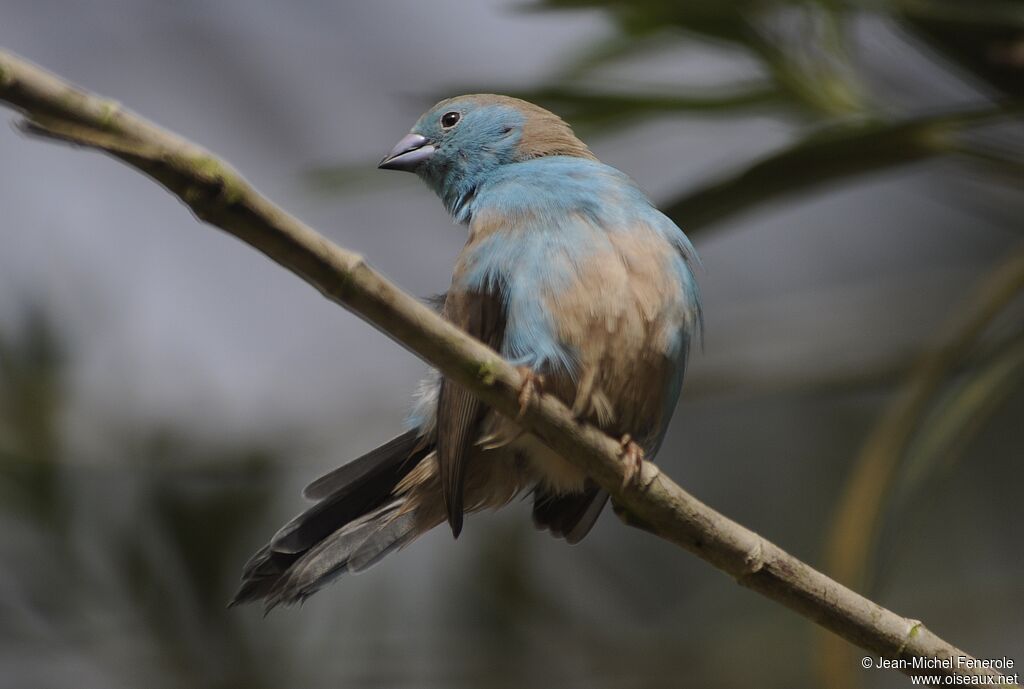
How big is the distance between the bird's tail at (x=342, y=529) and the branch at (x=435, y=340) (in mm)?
799

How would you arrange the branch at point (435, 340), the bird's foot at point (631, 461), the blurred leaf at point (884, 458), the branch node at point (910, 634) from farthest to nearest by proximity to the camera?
the blurred leaf at point (884, 458) → the bird's foot at point (631, 461) → the branch node at point (910, 634) → the branch at point (435, 340)

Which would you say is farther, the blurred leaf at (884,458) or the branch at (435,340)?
the blurred leaf at (884,458)

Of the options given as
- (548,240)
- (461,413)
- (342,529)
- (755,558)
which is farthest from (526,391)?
(342,529)

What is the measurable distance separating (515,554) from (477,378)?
10.7 ft

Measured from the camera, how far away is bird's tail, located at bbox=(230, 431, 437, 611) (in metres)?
2.92

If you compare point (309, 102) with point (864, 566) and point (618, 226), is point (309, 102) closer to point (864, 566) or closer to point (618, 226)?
point (618, 226)

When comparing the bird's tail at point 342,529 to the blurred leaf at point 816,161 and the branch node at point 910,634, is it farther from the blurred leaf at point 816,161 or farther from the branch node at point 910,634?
the branch node at point 910,634

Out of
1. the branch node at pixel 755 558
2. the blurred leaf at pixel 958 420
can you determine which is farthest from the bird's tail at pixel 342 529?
the blurred leaf at pixel 958 420

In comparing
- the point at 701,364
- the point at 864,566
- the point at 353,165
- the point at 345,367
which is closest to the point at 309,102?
the point at 345,367

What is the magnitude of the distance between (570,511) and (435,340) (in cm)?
148

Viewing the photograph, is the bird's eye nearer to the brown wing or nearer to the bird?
the bird

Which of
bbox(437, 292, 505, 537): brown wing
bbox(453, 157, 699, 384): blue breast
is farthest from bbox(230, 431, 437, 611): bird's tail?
bbox(453, 157, 699, 384): blue breast

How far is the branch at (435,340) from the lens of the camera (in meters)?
1.56

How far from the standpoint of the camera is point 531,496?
10.9 feet
